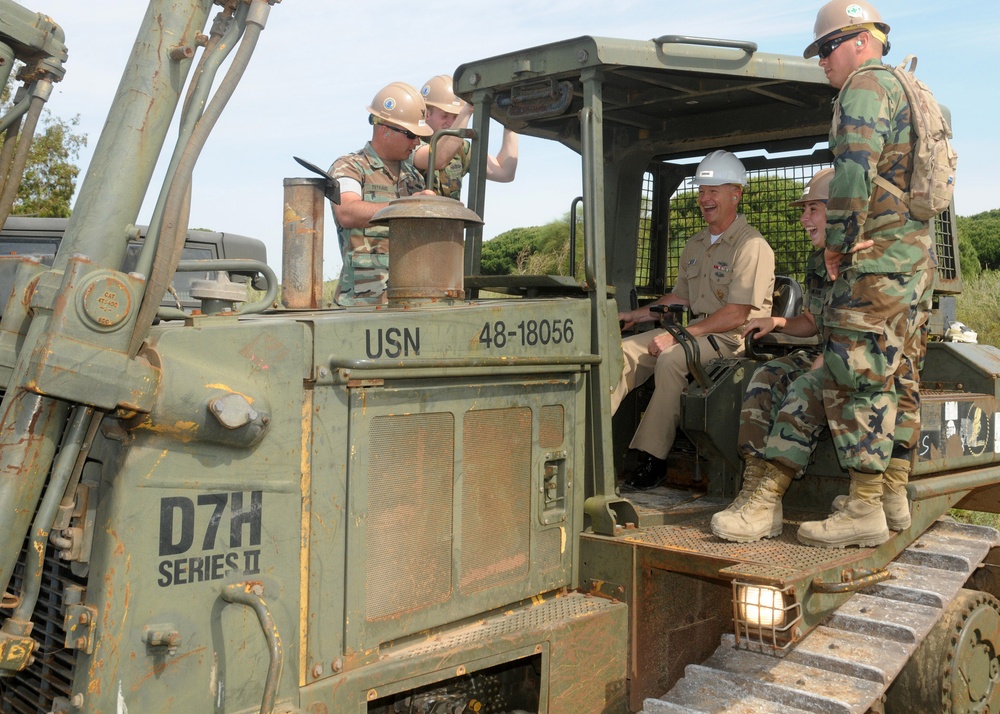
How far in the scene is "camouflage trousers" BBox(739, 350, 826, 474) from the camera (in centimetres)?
403

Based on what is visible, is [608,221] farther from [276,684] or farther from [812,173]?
[276,684]

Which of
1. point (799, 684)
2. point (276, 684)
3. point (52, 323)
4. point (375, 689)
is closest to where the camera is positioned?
point (52, 323)

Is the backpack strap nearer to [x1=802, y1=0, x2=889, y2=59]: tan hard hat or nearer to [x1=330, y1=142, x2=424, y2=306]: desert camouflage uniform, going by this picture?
[x1=802, y1=0, x2=889, y2=59]: tan hard hat

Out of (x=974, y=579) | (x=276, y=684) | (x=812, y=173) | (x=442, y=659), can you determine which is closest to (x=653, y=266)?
(x=812, y=173)

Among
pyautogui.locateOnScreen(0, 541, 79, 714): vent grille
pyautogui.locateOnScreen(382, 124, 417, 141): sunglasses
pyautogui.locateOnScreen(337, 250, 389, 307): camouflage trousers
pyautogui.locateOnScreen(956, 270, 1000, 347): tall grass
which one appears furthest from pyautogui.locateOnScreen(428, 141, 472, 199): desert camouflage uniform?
pyautogui.locateOnScreen(956, 270, 1000, 347): tall grass

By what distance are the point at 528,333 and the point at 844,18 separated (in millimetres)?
1758

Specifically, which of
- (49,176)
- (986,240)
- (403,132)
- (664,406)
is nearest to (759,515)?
→ (664,406)

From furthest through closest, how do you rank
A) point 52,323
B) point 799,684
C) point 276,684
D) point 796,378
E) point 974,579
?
1. point 974,579
2. point 796,378
3. point 799,684
4. point 276,684
5. point 52,323

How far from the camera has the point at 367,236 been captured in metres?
5.68

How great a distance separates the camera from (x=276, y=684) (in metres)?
2.67

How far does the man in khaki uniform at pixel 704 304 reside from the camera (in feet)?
14.8

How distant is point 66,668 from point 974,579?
4.26m

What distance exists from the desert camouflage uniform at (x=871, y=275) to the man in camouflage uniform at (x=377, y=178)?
2.47 metres

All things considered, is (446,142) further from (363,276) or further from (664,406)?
(664,406)
